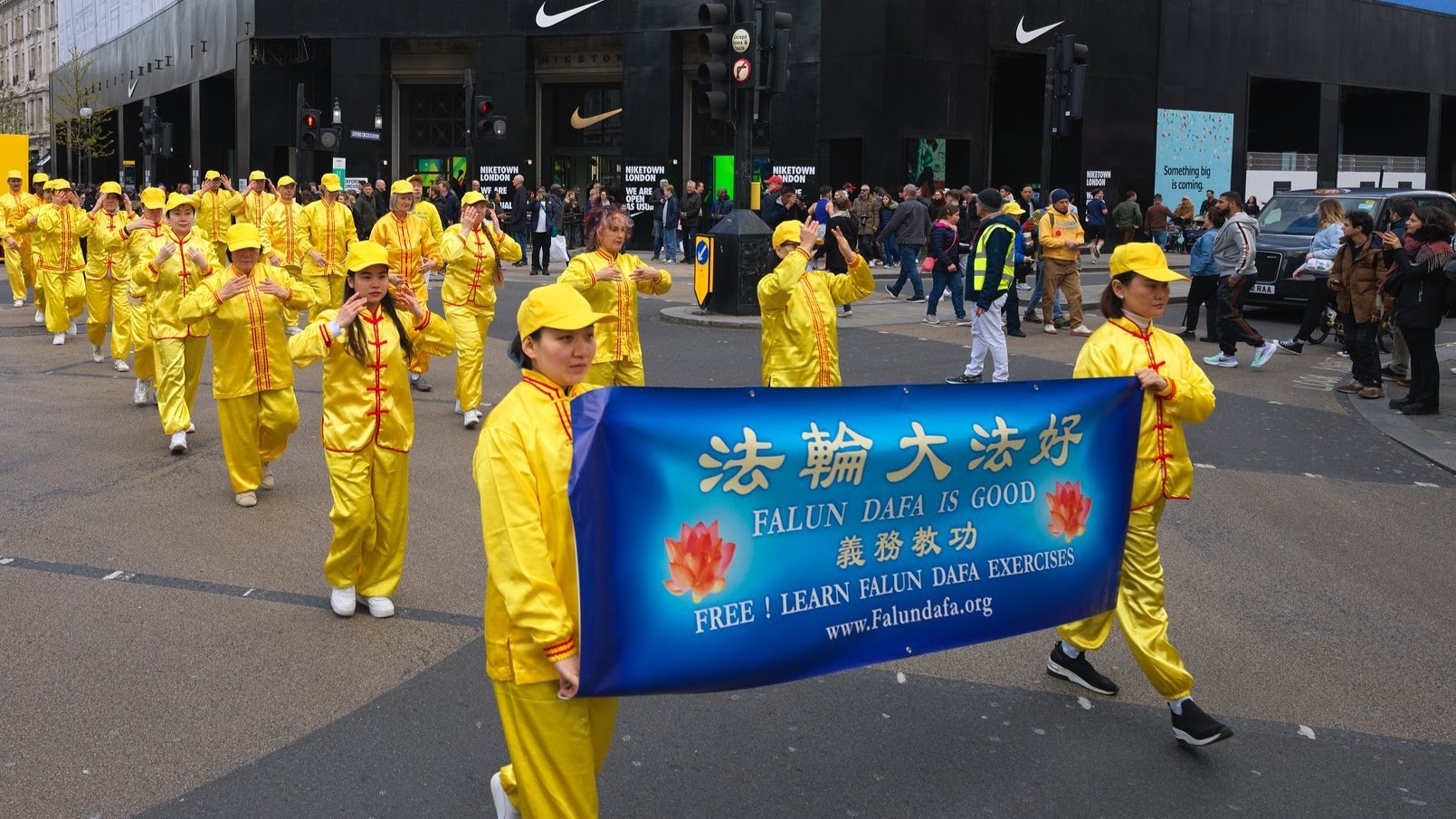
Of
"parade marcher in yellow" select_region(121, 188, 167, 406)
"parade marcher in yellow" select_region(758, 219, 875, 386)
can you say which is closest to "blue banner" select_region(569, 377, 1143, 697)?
"parade marcher in yellow" select_region(758, 219, 875, 386)

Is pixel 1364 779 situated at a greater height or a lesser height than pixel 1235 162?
lesser

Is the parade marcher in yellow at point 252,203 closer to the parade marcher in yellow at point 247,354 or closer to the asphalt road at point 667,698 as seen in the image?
the asphalt road at point 667,698

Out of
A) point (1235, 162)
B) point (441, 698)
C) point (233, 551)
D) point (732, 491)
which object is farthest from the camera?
point (1235, 162)

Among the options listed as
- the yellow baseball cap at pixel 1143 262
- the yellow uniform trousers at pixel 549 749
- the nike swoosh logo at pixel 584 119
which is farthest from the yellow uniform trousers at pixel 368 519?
the nike swoosh logo at pixel 584 119

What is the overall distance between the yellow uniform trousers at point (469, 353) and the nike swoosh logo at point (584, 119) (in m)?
25.2

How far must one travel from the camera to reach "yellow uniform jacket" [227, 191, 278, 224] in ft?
61.3

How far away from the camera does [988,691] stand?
552cm

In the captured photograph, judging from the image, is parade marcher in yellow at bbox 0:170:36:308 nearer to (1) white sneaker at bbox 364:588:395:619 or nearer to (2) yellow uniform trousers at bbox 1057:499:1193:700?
(1) white sneaker at bbox 364:588:395:619

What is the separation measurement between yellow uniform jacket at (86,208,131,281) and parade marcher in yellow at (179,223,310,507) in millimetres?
5221

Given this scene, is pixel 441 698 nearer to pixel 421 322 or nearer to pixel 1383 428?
pixel 421 322

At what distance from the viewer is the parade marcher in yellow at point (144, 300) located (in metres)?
11.1

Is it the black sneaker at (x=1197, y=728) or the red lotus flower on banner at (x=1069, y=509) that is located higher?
the red lotus flower on banner at (x=1069, y=509)

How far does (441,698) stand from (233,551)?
261 centimetres

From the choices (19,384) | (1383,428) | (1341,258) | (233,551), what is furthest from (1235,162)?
(233,551)
